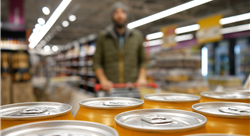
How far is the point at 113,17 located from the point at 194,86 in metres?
2.64

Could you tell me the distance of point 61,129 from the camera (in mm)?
566

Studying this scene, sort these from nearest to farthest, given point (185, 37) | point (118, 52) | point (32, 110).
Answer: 1. point (32, 110)
2. point (118, 52)
3. point (185, 37)

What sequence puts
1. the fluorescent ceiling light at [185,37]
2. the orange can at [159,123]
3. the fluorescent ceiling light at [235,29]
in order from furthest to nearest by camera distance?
the fluorescent ceiling light at [185,37] < the fluorescent ceiling light at [235,29] < the orange can at [159,123]

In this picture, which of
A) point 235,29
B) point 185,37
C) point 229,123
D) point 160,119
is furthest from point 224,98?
point 185,37

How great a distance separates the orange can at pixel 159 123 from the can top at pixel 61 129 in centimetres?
6

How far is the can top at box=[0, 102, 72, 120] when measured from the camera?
0.61 meters

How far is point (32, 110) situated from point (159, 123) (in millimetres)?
476

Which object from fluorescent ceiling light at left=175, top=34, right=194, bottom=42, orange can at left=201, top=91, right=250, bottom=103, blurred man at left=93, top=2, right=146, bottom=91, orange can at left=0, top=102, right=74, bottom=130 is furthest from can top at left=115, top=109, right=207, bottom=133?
fluorescent ceiling light at left=175, top=34, right=194, bottom=42

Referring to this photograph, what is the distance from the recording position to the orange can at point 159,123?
1.61 feet

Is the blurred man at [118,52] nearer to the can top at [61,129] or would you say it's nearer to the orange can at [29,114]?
the orange can at [29,114]

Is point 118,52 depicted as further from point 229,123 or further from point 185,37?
point 185,37

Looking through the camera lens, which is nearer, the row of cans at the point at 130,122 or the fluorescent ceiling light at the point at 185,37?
the row of cans at the point at 130,122

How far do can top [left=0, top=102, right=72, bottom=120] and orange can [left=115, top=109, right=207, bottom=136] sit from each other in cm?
23

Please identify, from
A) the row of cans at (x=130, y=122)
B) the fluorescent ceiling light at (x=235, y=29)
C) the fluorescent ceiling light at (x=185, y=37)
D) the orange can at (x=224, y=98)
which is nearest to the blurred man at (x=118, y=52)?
the orange can at (x=224, y=98)
